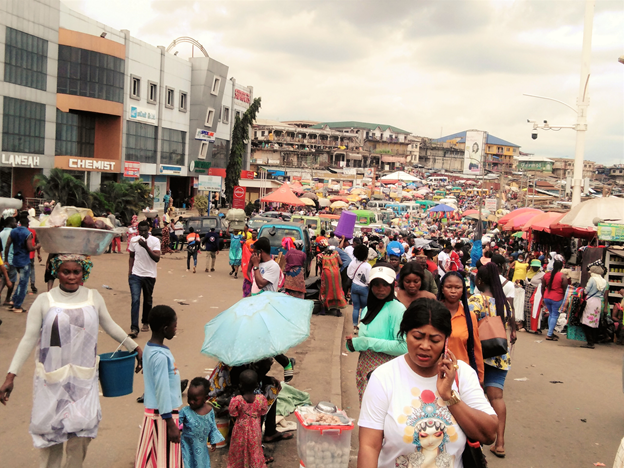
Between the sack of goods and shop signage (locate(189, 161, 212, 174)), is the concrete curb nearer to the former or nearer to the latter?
the sack of goods

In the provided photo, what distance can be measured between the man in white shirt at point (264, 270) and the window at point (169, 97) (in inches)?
1659

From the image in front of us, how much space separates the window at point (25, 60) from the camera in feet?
104

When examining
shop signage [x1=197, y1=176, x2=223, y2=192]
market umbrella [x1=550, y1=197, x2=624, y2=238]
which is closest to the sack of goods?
shop signage [x1=197, y1=176, x2=223, y2=192]

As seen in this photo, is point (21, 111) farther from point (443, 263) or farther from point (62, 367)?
point (62, 367)

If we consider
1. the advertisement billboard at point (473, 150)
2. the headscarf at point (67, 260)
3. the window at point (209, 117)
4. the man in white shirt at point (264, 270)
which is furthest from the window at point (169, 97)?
the headscarf at point (67, 260)

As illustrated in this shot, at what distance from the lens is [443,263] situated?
12.5m

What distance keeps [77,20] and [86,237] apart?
3805cm

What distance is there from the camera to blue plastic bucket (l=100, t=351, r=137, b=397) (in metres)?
3.79

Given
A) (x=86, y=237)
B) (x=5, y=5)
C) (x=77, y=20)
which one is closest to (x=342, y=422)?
(x=86, y=237)

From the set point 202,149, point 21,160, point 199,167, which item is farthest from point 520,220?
point 202,149

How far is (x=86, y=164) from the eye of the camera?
37781 mm

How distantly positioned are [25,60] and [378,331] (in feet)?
114

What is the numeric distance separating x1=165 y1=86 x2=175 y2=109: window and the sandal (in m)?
44.9

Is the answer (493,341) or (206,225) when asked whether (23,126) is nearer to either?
(206,225)
